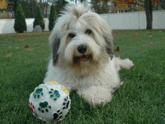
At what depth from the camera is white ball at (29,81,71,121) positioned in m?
1.71

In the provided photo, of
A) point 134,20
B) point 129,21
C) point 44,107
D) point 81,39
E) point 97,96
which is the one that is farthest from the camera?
point 129,21

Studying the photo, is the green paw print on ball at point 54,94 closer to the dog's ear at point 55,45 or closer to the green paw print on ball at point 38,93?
the green paw print on ball at point 38,93

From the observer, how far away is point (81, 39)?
2.34 metres

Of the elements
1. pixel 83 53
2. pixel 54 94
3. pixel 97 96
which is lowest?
pixel 97 96

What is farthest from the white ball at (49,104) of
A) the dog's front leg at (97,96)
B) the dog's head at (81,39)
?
the dog's head at (81,39)

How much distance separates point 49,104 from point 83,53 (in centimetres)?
86

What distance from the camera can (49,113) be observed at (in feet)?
5.59

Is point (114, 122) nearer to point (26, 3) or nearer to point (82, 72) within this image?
point (82, 72)

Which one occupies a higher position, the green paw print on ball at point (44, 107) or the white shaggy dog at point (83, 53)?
the white shaggy dog at point (83, 53)

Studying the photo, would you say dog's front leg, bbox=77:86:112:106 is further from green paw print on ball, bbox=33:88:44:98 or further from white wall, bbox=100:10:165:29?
white wall, bbox=100:10:165:29

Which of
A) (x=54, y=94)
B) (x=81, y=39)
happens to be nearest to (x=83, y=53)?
(x=81, y=39)

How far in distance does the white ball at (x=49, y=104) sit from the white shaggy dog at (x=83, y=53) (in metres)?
0.50

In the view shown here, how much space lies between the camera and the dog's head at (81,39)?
2404 millimetres

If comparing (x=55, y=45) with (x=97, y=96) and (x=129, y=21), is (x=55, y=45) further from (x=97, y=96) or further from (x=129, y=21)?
(x=129, y=21)
